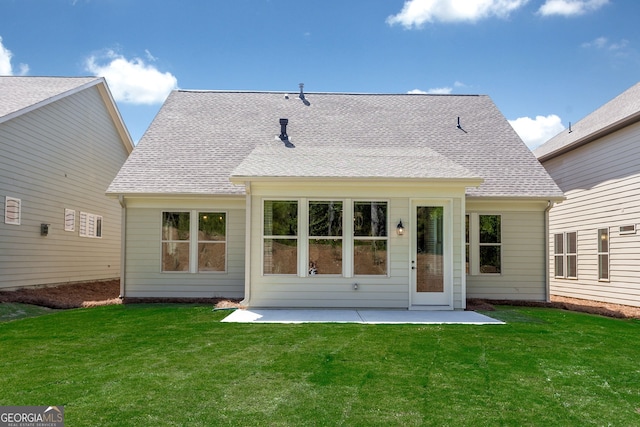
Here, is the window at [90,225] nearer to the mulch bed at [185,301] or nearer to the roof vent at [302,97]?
the mulch bed at [185,301]

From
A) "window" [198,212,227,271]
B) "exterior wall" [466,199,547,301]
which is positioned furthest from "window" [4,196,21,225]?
"exterior wall" [466,199,547,301]

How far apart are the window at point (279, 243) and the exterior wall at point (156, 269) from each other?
192cm

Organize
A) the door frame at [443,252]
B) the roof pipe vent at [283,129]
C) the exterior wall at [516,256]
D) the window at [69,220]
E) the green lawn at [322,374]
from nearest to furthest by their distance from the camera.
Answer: the green lawn at [322,374] → the door frame at [443,252] → the exterior wall at [516,256] → the roof pipe vent at [283,129] → the window at [69,220]

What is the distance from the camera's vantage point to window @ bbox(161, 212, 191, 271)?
1172cm

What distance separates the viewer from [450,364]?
5.89 meters

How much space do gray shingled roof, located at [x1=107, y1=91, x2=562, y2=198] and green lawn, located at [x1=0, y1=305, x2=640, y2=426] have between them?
3504 mm

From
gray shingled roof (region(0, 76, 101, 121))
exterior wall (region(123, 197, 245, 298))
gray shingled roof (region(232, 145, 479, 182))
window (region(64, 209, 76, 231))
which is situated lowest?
exterior wall (region(123, 197, 245, 298))

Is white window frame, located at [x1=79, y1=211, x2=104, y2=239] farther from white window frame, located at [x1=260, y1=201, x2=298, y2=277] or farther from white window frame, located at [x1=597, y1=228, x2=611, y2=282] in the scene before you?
white window frame, located at [x1=597, y1=228, x2=611, y2=282]

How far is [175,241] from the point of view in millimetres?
11734

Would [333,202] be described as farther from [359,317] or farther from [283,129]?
[283,129]

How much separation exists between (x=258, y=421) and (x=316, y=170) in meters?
6.27

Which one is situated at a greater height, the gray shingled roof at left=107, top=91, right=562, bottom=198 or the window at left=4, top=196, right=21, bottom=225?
the gray shingled roof at left=107, top=91, right=562, bottom=198

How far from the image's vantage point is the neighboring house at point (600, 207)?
11.8 metres

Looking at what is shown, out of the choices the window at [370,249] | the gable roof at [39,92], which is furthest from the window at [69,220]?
the window at [370,249]
